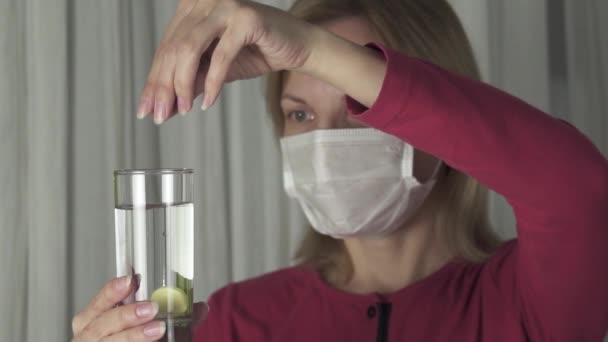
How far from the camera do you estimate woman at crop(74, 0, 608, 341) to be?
910 millimetres

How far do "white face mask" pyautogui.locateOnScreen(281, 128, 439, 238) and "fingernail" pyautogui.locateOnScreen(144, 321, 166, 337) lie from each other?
528 millimetres

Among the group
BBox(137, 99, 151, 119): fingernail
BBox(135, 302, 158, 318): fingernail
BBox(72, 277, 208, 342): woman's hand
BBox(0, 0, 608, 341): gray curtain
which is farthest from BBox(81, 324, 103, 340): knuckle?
BBox(0, 0, 608, 341): gray curtain

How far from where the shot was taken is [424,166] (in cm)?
144

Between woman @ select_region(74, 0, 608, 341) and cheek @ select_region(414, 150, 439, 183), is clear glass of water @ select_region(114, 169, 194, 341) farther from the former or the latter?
cheek @ select_region(414, 150, 439, 183)

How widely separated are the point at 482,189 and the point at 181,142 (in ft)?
2.81

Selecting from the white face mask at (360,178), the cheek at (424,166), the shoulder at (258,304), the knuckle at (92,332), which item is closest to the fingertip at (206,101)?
the knuckle at (92,332)

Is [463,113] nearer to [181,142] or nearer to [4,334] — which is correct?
[181,142]

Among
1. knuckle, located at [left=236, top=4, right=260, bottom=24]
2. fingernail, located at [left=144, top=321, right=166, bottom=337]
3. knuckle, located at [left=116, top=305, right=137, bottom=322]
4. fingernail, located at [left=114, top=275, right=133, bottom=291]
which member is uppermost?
knuckle, located at [left=236, top=4, right=260, bottom=24]

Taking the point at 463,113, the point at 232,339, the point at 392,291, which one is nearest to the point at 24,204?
the point at 232,339

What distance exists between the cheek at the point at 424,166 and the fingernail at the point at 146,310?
67 centimetres

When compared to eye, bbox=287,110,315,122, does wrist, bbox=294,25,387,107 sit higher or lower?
higher

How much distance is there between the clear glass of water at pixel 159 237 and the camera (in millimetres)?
876

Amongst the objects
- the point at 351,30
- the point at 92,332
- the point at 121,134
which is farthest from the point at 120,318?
the point at 121,134

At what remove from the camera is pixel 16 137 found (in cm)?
186
